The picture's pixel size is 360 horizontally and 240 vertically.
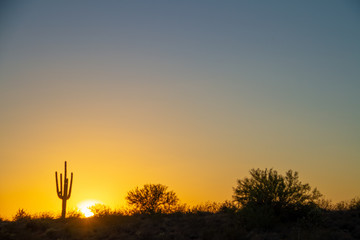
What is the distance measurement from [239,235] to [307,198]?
4.48 m

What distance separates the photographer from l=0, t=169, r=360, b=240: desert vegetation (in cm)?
1967

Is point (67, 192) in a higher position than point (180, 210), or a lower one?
higher

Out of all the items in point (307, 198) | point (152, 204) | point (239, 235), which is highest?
point (152, 204)

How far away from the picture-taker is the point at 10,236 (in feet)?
70.4

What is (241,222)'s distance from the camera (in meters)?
21.0

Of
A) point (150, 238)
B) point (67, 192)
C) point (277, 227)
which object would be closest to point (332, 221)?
point (277, 227)

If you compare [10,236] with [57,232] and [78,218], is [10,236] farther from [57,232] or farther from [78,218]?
[78,218]

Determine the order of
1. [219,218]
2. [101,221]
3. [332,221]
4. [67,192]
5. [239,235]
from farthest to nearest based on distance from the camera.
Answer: [67,192] < [101,221] < [219,218] < [332,221] < [239,235]

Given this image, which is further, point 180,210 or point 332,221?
point 180,210

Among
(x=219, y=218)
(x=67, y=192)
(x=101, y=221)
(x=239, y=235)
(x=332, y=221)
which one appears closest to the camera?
(x=239, y=235)

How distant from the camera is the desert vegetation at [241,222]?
19.7 meters

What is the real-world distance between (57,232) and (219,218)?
927cm

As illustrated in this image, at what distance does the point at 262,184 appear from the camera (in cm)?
2188

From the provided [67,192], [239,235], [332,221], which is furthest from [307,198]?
[67,192]
